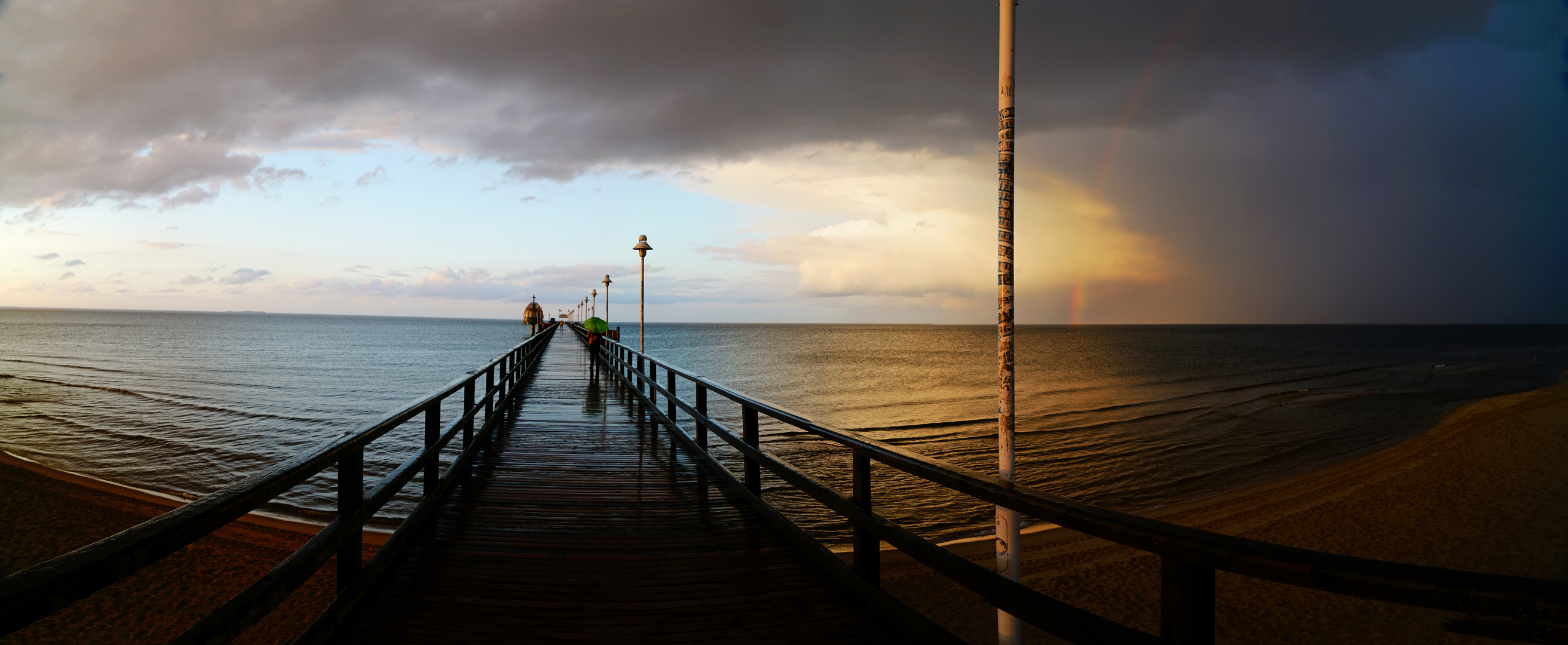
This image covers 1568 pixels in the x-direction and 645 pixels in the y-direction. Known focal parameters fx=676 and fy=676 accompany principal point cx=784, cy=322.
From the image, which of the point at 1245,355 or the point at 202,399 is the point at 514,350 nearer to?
the point at 202,399

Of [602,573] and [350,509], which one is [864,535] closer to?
[602,573]

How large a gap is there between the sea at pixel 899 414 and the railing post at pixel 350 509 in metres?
6.11

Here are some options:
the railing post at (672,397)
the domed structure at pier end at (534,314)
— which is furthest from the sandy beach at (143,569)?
the domed structure at pier end at (534,314)

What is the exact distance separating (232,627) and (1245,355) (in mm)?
85666

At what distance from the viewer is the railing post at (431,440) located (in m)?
5.20

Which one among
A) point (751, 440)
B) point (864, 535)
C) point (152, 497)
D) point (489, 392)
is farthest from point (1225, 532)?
point (152, 497)

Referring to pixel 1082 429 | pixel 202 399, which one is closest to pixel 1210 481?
pixel 1082 429

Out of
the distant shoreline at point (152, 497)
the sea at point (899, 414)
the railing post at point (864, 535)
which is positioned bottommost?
the sea at point (899, 414)

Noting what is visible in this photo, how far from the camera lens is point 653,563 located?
15.0ft

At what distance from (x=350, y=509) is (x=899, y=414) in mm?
22423

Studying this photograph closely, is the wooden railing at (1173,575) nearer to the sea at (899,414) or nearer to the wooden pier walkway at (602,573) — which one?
the wooden pier walkway at (602,573)

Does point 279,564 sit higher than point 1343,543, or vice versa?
point 279,564

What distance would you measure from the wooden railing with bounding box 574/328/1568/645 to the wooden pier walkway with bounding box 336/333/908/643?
475 mm

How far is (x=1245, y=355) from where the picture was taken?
234 ft
